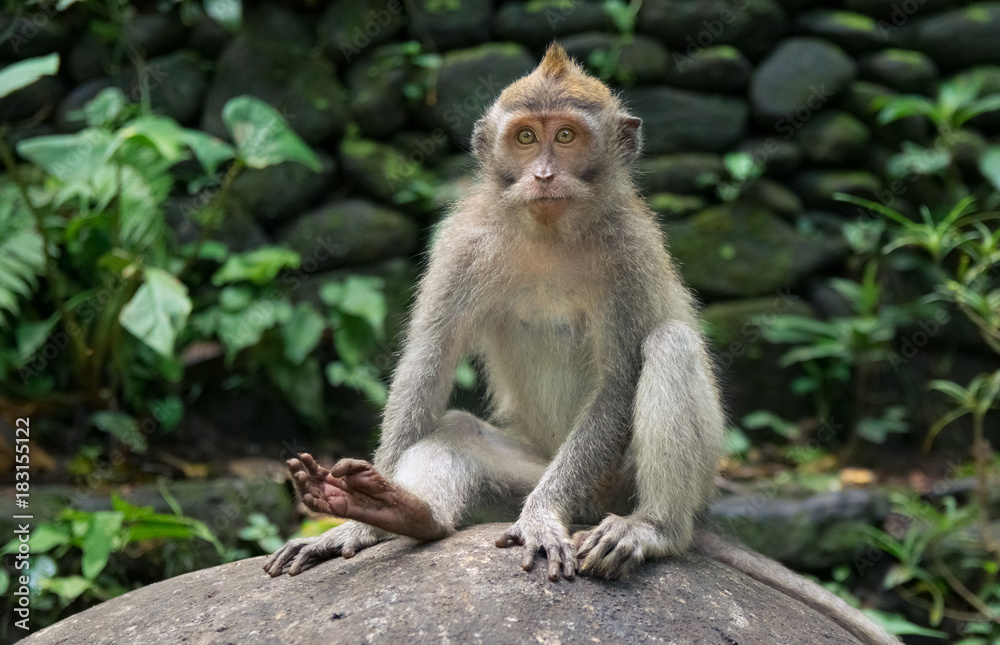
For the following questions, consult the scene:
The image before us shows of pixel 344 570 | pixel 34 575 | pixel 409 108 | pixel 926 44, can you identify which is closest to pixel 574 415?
pixel 344 570

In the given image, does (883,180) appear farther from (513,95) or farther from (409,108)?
(513,95)

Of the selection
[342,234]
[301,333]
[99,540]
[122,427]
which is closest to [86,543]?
[99,540]

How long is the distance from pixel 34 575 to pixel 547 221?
14.0 ft

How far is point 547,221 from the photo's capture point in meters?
4.44

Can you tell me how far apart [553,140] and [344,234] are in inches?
182

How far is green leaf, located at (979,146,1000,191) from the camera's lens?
8695mm

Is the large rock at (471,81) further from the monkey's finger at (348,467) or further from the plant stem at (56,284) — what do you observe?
the monkey's finger at (348,467)

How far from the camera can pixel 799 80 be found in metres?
9.30

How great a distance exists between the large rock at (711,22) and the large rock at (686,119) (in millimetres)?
543

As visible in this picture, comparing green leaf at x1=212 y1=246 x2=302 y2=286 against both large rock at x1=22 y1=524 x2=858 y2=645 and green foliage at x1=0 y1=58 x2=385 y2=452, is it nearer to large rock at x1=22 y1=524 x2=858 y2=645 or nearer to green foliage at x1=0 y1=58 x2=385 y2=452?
green foliage at x1=0 y1=58 x2=385 y2=452

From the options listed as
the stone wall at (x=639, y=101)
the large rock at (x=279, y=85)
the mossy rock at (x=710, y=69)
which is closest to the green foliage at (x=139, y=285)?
the stone wall at (x=639, y=101)

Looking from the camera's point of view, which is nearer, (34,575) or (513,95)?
(513,95)

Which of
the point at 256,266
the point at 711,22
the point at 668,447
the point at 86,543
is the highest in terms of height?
the point at 711,22

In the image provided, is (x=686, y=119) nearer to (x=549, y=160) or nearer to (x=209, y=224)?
(x=209, y=224)
